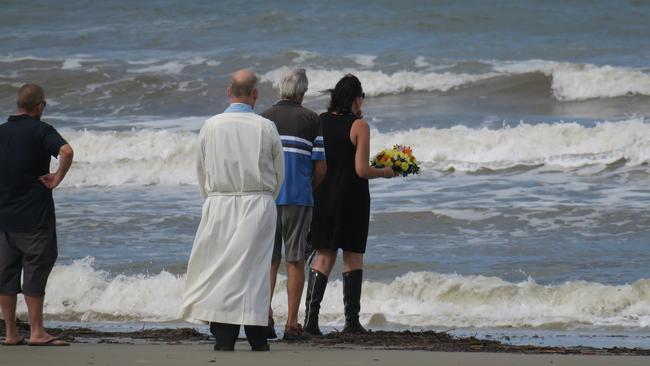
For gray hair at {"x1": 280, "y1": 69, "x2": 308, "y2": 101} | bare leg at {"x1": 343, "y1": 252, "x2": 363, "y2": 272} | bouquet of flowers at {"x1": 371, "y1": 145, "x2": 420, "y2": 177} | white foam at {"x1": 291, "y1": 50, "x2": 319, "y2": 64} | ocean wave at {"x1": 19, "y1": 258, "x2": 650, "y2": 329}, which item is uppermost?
white foam at {"x1": 291, "y1": 50, "x2": 319, "y2": 64}

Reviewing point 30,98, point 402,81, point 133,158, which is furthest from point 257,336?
point 402,81

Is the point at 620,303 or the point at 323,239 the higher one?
the point at 323,239

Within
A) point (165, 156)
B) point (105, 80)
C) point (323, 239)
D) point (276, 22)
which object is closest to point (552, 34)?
point (276, 22)

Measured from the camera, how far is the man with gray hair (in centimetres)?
751

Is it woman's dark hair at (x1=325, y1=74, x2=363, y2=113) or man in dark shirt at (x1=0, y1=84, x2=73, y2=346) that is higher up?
woman's dark hair at (x1=325, y1=74, x2=363, y2=113)

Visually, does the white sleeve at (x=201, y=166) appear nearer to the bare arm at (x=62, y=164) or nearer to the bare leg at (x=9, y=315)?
the bare arm at (x=62, y=164)

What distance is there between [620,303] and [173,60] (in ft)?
80.1

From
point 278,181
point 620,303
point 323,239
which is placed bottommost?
point 620,303

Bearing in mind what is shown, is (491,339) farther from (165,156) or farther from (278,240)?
(165,156)

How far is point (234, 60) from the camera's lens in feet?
107

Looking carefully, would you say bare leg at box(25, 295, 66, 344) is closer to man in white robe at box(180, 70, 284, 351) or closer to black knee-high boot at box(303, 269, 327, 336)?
man in white robe at box(180, 70, 284, 351)

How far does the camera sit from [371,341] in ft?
25.1

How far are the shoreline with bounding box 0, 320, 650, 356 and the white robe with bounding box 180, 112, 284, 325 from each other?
794 mm

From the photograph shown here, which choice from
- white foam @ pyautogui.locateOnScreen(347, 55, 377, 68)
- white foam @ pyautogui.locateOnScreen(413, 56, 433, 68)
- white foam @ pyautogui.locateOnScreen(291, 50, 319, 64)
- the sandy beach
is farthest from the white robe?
white foam @ pyautogui.locateOnScreen(291, 50, 319, 64)
